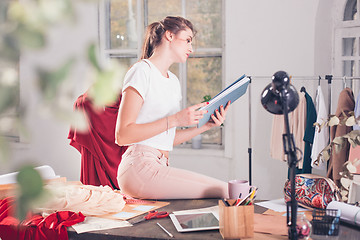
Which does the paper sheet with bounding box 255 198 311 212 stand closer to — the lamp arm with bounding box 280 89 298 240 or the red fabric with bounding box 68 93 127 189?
the lamp arm with bounding box 280 89 298 240

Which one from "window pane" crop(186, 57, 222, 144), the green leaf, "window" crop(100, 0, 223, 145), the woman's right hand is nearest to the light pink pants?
the woman's right hand

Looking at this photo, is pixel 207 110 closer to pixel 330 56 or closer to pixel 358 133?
pixel 358 133

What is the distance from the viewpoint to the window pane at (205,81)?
16.1 ft

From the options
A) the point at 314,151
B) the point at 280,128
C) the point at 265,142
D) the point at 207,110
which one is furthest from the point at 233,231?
the point at 265,142

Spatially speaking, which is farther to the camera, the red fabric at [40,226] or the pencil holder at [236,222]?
the red fabric at [40,226]

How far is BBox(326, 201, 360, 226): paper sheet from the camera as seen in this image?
168 cm

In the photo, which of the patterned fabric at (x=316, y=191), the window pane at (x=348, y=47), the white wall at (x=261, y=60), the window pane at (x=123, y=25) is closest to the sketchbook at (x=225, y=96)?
the patterned fabric at (x=316, y=191)

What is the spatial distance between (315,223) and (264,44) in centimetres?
312

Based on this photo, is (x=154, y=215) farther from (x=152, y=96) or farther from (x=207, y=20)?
(x=207, y=20)

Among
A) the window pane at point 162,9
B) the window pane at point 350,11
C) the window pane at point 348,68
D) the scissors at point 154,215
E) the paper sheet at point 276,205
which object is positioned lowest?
the paper sheet at point 276,205

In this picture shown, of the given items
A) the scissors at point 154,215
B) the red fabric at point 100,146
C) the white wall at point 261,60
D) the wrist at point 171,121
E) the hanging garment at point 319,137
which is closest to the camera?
the scissors at point 154,215

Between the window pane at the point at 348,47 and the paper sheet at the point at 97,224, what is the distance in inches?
127

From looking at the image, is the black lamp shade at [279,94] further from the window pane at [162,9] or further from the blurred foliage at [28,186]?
the window pane at [162,9]

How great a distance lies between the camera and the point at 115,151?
333 cm
